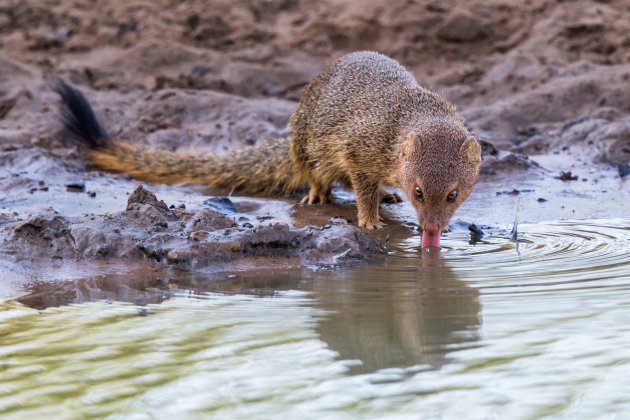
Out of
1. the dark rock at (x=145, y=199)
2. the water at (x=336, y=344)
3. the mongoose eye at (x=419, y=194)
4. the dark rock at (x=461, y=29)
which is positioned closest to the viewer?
the water at (x=336, y=344)

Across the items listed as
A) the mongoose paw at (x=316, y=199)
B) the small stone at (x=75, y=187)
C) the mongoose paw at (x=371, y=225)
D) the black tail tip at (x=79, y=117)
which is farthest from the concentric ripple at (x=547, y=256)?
the black tail tip at (x=79, y=117)

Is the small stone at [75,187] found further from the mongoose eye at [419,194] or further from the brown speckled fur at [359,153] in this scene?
the mongoose eye at [419,194]

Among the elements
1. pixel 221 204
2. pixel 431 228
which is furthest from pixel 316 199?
pixel 431 228

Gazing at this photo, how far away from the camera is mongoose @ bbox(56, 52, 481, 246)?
529 cm

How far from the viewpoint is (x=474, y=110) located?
8906 millimetres

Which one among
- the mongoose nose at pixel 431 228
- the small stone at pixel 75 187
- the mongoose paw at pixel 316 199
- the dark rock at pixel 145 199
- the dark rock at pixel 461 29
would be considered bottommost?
the mongoose nose at pixel 431 228

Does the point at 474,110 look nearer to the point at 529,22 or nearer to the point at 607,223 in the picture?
the point at 529,22

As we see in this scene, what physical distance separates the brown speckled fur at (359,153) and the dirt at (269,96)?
0.19 metres

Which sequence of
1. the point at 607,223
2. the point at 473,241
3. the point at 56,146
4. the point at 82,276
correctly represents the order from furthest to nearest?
1. the point at 56,146
2. the point at 607,223
3. the point at 473,241
4. the point at 82,276

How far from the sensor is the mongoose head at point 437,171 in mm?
5145

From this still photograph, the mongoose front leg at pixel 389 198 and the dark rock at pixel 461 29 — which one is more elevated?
the dark rock at pixel 461 29

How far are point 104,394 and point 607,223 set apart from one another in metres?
3.61

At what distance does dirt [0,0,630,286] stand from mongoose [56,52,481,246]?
18 cm

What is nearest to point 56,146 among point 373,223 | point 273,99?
point 273,99
